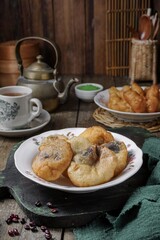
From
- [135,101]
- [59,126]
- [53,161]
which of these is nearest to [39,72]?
[59,126]

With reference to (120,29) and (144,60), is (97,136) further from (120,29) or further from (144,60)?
(120,29)

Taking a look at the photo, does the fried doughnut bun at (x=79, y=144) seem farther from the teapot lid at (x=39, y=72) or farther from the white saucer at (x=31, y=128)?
the teapot lid at (x=39, y=72)

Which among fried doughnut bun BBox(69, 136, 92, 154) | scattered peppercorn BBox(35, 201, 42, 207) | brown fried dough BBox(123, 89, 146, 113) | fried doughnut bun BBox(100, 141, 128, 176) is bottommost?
scattered peppercorn BBox(35, 201, 42, 207)

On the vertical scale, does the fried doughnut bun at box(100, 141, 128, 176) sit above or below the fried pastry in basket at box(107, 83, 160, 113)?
above

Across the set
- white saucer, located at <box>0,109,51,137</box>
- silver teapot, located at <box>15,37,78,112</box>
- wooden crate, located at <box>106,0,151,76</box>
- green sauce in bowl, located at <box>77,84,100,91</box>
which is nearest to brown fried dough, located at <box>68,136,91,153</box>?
white saucer, located at <box>0,109,51,137</box>

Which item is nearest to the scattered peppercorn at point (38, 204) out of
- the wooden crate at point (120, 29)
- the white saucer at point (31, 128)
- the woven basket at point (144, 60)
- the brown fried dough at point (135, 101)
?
the white saucer at point (31, 128)

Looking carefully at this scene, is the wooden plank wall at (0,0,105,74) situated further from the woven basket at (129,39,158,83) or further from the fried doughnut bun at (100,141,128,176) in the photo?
the fried doughnut bun at (100,141,128,176)
